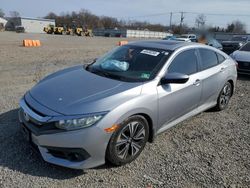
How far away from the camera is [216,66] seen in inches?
199

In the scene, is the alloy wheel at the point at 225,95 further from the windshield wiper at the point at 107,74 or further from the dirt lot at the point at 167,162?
the windshield wiper at the point at 107,74

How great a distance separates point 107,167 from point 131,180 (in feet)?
1.29

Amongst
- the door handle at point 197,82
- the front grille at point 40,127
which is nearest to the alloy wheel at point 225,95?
the door handle at point 197,82

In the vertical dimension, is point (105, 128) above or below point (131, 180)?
above

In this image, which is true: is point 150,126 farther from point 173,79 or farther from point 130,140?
point 173,79

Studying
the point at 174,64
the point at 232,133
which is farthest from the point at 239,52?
the point at 174,64

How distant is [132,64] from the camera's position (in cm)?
405

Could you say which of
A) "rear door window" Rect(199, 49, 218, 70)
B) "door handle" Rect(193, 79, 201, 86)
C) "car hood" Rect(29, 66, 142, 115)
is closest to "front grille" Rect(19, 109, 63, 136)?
"car hood" Rect(29, 66, 142, 115)

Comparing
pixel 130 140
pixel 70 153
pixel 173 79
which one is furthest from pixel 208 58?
pixel 70 153

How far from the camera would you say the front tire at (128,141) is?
313 cm

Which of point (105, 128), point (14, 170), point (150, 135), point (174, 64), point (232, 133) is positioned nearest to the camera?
point (105, 128)

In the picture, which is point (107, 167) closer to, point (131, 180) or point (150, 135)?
point (131, 180)

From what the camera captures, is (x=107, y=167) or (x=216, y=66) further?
(x=216, y=66)

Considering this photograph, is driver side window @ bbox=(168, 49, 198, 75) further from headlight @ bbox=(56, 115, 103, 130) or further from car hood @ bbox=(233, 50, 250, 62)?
car hood @ bbox=(233, 50, 250, 62)
